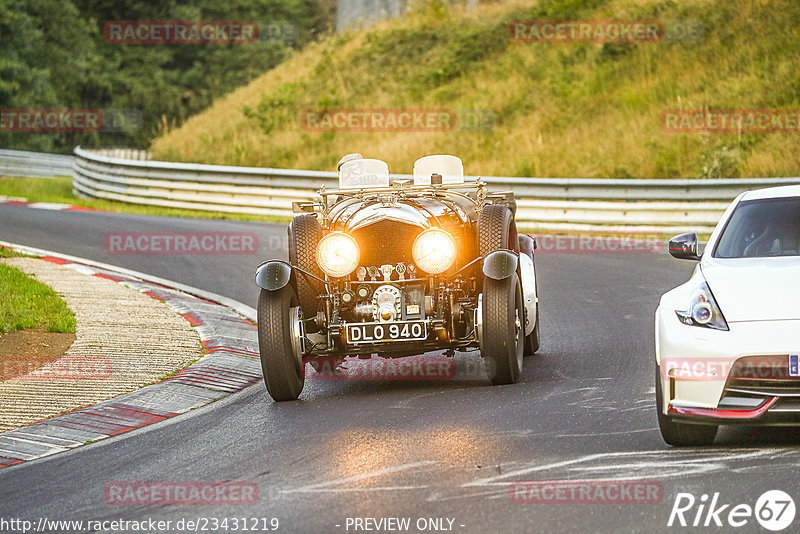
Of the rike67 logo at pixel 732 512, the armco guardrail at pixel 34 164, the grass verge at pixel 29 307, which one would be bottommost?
the rike67 logo at pixel 732 512

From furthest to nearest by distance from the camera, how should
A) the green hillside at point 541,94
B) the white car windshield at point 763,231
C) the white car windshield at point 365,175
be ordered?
the green hillside at point 541,94 → the white car windshield at point 365,175 → the white car windshield at point 763,231

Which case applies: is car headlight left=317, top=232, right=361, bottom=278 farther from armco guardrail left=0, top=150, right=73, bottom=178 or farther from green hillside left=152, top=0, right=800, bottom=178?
armco guardrail left=0, top=150, right=73, bottom=178

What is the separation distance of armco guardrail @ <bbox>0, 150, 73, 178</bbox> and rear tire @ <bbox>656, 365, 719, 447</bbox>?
3348 cm

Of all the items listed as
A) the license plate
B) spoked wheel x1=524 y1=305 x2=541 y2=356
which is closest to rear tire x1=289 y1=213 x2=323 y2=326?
the license plate

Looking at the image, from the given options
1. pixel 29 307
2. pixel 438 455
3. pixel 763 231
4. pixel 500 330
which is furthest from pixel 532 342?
pixel 29 307

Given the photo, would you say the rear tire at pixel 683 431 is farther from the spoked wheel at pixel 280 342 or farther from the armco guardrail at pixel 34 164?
the armco guardrail at pixel 34 164

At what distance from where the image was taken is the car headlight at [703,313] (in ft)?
21.6

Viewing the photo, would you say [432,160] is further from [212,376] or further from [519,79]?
[519,79]

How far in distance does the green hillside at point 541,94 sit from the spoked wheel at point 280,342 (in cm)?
1402

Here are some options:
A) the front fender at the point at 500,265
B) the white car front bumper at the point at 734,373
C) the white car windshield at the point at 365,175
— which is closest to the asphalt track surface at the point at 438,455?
the white car front bumper at the point at 734,373

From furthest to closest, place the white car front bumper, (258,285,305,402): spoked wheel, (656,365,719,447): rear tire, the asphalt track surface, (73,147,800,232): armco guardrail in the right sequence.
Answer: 1. (73,147,800,232): armco guardrail
2. (258,285,305,402): spoked wheel
3. (656,365,719,447): rear tire
4. the white car front bumper
5. the asphalt track surface

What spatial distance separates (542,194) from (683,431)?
Answer: 13.9 m

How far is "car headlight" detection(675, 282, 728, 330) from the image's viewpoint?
21.6 ft

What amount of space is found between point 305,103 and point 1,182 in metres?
8.72
